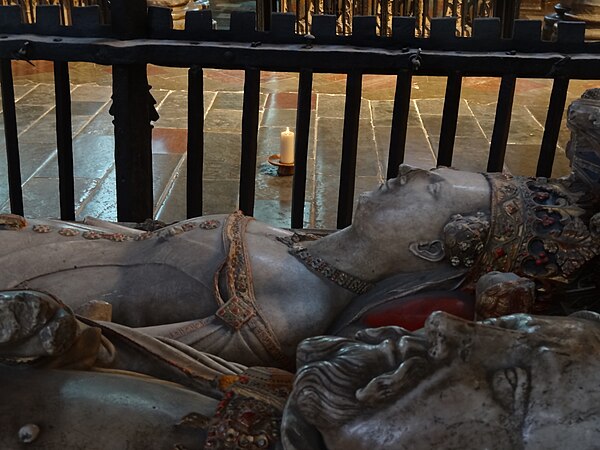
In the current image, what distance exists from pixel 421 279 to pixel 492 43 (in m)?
1.14

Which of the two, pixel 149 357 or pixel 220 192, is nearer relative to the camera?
pixel 149 357

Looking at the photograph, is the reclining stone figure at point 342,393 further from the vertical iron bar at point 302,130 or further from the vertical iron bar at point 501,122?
the vertical iron bar at point 501,122

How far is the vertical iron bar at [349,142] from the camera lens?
2617 millimetres

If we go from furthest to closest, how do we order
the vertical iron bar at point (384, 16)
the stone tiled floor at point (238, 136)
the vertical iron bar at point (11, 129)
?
the vertical iron bar at point (384, 16) < the stone tiled floor at point (238, 136) < the vertical iron bar at point (11, 129)

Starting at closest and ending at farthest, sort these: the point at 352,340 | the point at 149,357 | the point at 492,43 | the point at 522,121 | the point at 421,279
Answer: the point at 352,340 < the point at 149,357 < the point at 421,279 < the point at 492,43 < the point at 522,121

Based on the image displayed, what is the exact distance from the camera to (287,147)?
4594 mm

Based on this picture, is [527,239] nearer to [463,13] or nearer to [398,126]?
[398,126]

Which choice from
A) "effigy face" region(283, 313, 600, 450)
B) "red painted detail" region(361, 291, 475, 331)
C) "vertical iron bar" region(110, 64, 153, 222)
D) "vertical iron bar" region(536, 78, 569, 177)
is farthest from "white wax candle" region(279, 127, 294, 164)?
"effigy face" region(283, 313, 600, 450)

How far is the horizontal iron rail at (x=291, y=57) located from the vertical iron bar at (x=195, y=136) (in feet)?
0.25

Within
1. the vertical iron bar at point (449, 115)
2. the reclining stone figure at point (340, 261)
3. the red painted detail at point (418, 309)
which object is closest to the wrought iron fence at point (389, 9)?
the vertical iron bar at point (449, 115)

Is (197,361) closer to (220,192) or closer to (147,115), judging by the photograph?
(147,115)

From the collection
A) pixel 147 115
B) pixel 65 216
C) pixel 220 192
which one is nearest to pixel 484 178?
pixel 147 115

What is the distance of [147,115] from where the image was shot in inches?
105

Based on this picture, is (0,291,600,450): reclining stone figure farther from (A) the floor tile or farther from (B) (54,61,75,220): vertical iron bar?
(A) the floor tile
